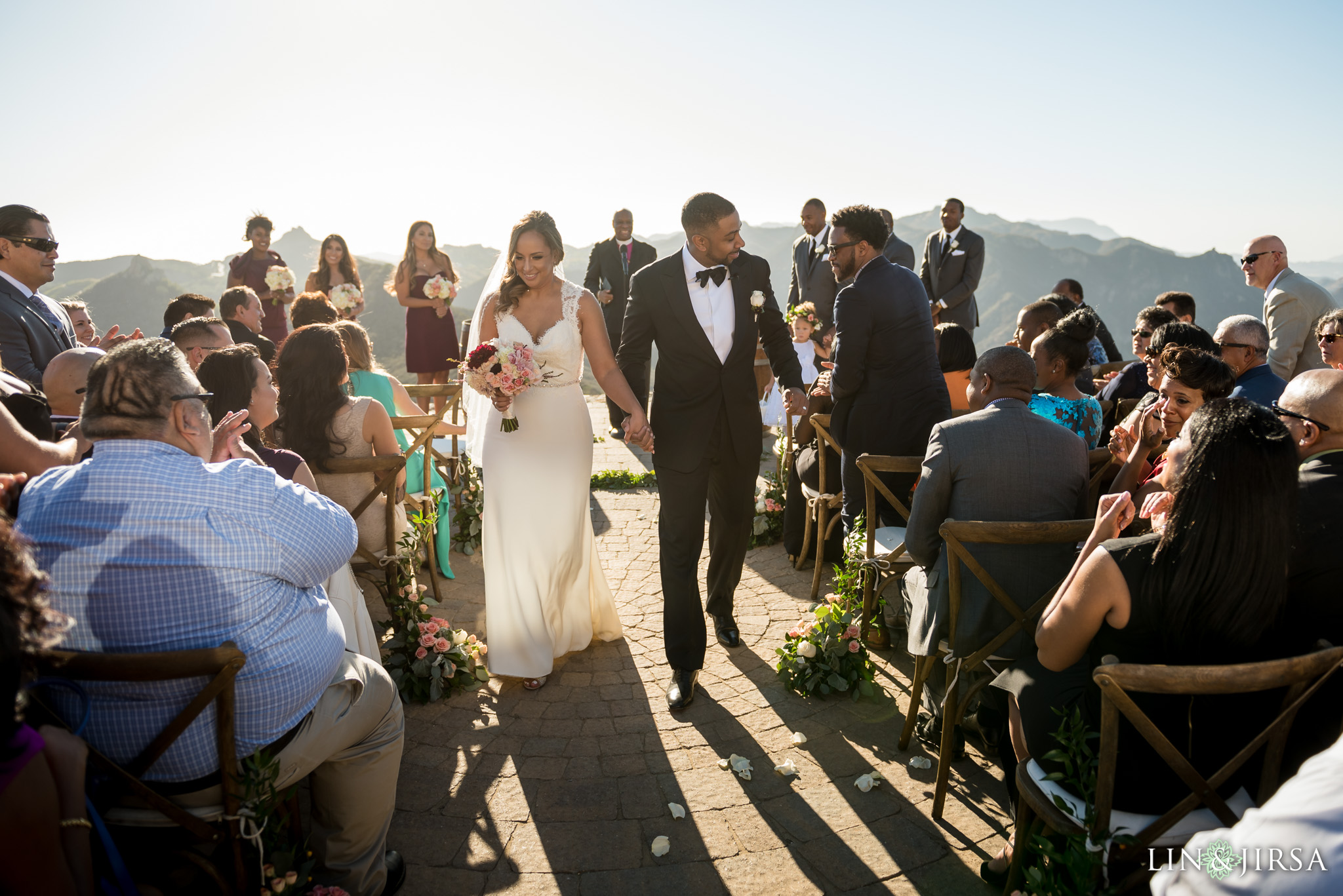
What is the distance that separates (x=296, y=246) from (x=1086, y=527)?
28.8 m

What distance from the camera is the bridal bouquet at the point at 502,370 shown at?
12.8ft

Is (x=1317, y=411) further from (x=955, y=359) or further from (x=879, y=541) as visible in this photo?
(x=955, y=359)

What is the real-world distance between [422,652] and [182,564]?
227 centimetres

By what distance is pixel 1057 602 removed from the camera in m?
2.29

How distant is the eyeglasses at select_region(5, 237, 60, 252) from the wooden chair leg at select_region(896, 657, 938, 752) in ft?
18.6

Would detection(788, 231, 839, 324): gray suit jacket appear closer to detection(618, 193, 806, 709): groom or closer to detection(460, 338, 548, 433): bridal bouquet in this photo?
detection(618, 193, 806, 709): groom

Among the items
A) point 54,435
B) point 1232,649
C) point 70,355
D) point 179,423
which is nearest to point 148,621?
point 179,423

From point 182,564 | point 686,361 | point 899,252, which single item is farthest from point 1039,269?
point 182,564

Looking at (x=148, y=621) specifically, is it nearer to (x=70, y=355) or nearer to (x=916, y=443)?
(x=70, y=355)

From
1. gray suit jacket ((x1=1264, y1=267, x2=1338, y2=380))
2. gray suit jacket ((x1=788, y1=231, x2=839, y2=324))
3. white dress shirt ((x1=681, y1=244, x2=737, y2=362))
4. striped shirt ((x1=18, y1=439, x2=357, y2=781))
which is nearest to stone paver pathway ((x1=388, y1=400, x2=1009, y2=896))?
striped shirt ((x1=18, y1=439, x2=357, y2=781))

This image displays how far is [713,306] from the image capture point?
4152 mm

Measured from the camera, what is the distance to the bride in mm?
4176

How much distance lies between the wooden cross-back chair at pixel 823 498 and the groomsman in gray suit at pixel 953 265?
4.76 m

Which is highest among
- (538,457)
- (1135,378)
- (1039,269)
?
(1039,269)
